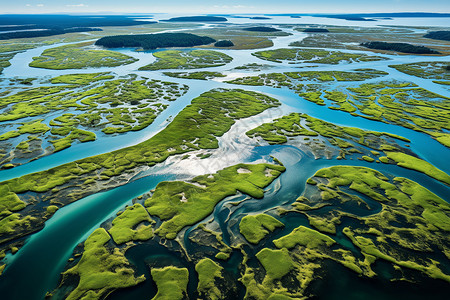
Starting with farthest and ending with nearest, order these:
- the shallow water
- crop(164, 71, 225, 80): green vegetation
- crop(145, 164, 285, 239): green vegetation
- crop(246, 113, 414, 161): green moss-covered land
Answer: crop(164, 71, 225, 80): green vegetation → crop(246, 113, 414, 161): green moss-covered land → crop(145, 164, 285, 239): green vegetation → the shallow water

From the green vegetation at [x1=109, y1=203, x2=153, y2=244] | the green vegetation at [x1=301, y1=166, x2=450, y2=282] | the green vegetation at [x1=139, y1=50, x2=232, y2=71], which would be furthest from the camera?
the green vegetation at [x1=139, y1=50, x2=232, y2=71]

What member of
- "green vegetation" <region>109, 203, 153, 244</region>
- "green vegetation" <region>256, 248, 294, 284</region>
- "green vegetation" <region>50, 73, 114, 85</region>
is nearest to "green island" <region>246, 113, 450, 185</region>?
"green vegetation" <region>256, 248, 294, 284</region>

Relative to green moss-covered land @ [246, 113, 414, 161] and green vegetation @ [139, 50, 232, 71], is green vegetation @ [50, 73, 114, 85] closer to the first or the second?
green vegetation @ [139, 50, 232, 71]

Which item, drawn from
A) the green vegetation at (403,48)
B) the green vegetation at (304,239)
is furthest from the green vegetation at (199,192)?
the green vegetation at (403,48)

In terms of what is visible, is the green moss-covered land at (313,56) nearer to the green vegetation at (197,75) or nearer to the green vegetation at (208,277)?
the green vegetation at (197,75)

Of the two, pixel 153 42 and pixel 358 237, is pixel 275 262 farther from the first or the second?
pixel 153 42

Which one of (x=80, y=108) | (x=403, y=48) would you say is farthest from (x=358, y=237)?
(x=403, y=48)

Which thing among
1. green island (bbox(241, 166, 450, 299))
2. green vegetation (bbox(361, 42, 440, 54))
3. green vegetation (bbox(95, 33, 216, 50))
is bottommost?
green island (bbox(241, 166, 450, 299))

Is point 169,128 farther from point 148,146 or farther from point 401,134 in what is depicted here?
point 401,134
